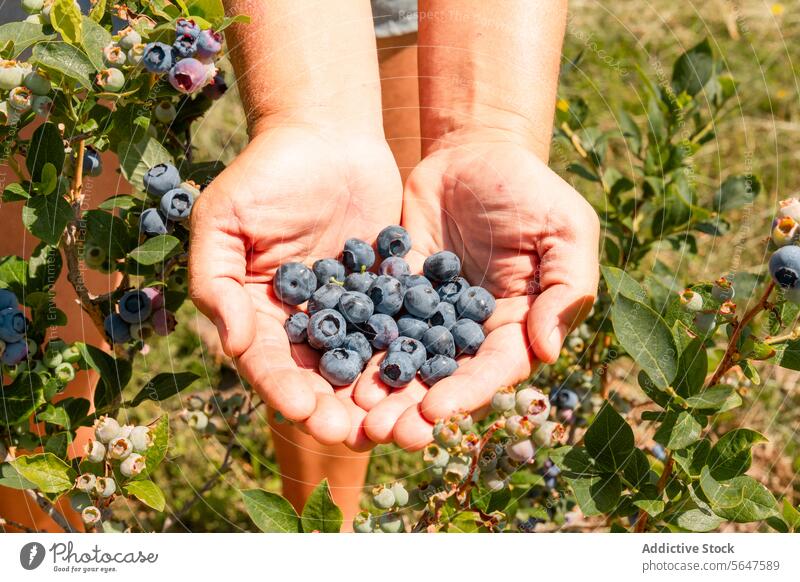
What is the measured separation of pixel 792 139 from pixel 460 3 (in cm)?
217

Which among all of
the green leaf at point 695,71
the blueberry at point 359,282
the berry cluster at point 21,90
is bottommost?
the blueberry at point 359,282

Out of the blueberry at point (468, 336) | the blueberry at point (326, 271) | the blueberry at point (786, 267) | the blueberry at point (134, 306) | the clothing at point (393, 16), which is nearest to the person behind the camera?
the blueberry at point (786, 267)

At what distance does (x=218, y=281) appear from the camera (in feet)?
4.61

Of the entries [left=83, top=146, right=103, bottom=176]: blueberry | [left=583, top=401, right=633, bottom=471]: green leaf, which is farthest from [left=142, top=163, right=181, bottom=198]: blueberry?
[left=583, top=401, right=633, bottom=471]: green leaf

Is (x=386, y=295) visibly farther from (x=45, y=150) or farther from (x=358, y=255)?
(x=45, y=150)

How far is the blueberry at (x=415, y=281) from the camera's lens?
5.36 feet

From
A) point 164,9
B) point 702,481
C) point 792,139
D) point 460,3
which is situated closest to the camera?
point 702,481

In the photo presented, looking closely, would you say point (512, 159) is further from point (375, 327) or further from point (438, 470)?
point (438, 470)

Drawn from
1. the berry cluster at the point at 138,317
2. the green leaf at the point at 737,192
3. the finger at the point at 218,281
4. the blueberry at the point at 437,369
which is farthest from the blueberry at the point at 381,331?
the green leaf at the point at 737,192

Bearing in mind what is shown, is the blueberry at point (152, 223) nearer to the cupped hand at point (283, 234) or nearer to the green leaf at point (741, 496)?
the cupped hand at point (283, 234)

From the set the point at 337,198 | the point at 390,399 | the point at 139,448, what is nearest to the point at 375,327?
the point at 390,399

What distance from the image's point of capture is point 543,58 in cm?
181

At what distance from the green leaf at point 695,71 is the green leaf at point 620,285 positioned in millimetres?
867
